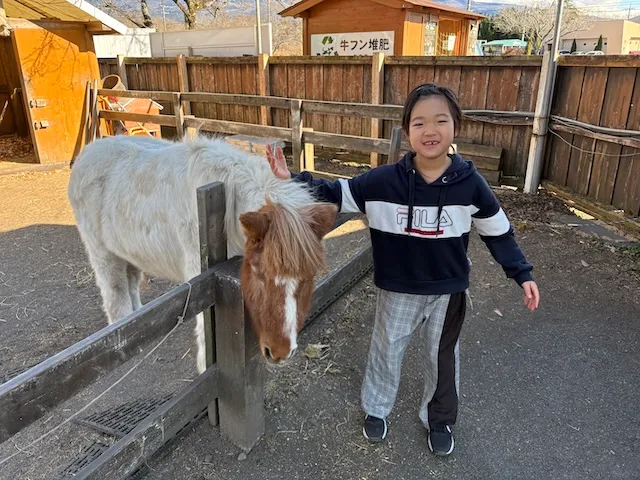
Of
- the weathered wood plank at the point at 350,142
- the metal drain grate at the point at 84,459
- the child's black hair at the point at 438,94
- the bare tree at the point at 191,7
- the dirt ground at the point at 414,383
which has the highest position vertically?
the bare tree at the point at 191,7

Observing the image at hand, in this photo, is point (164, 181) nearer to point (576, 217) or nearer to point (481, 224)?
point (481, 224)

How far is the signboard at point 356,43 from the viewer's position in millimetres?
11359

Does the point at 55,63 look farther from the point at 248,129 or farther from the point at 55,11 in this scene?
the point at 248,129

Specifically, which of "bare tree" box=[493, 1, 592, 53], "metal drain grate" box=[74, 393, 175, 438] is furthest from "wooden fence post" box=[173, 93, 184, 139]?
"bare tree" box=[493, 1, 592, 53]

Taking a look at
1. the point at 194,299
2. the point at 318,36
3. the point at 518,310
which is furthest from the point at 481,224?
the point at 318,36

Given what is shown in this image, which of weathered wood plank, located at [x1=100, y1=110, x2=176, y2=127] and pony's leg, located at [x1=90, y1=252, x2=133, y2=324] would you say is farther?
weathered wood plank, located at [x1=100, y1=110, x2=176, y2=127]

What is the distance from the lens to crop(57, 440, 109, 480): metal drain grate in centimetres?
226

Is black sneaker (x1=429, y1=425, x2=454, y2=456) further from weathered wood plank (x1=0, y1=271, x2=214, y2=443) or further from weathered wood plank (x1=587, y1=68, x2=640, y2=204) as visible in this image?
weathered wood plank (x1=587, y1=68, x2=640, y2=204)

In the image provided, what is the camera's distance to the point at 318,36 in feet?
39.7

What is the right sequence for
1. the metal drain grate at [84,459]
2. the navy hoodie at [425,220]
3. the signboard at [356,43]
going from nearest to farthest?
the navy hoodie at [425,220] → the metal drain grate at [84,459] → the signboard at [356,43]

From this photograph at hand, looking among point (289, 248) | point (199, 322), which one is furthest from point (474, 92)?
point (289, 248)

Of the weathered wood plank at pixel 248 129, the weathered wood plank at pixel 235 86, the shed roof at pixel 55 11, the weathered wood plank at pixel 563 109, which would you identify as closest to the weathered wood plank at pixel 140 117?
the weathered wood plank at pixel 248 129

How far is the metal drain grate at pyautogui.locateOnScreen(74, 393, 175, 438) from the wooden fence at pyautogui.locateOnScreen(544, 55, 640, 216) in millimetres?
5128

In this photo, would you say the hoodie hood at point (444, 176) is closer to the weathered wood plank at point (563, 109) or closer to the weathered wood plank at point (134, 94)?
the weathered wood plank at point (563, 109)
